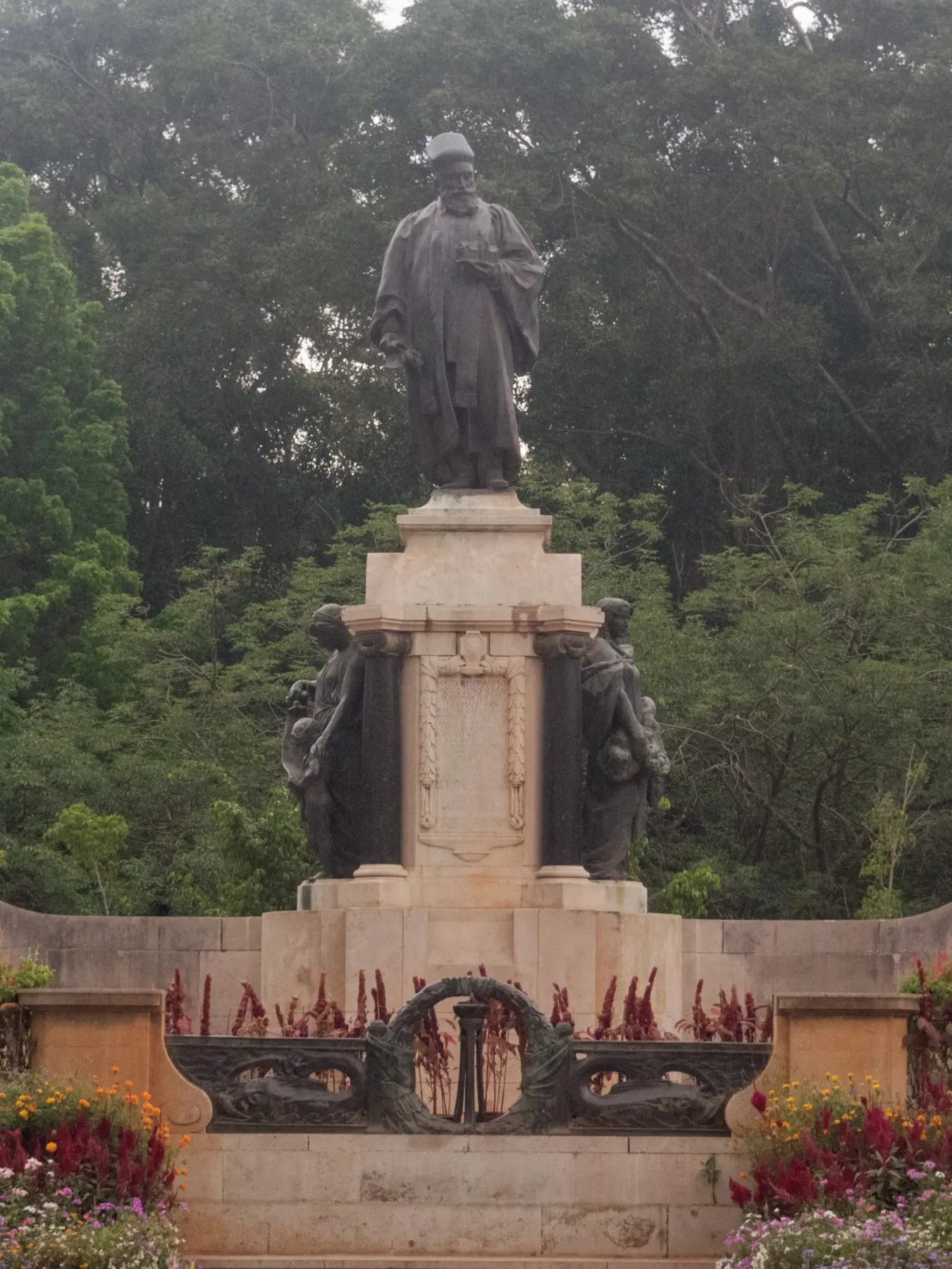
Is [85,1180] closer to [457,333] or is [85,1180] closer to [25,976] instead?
[25,976]

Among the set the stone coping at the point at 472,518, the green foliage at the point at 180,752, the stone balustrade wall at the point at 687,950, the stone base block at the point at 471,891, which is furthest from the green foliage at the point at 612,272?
the stone base block at the point at 471,891

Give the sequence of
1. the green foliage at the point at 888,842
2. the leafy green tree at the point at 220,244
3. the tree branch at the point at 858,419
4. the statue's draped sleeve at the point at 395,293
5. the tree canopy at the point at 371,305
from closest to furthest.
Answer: the statue's draped sleeve at the point at 395,293
the green foliage at the point at 888,842
the tree canopy at the point at 371,305
the tree branch at the point at 858,419
the leafy green tree at the point at 220,244

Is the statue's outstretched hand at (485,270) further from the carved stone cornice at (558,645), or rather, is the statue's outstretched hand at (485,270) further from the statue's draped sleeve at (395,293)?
the carved stone cornice at (558,645)

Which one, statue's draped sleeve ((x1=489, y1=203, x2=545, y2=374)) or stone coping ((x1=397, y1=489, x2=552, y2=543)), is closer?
stone coping ((x1=397, y1=489, x2=552, y2=543))

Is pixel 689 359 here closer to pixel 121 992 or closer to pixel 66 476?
pixel 66 476

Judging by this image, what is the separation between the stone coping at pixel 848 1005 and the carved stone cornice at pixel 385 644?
6.02 meters

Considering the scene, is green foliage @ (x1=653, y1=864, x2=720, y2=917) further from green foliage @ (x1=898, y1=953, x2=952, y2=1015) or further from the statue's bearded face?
the statue's bearded face

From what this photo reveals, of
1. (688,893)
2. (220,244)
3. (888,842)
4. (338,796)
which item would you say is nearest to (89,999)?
(338,796)

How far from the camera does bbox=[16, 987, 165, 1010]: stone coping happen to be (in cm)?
1402

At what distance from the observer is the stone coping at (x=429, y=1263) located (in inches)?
528

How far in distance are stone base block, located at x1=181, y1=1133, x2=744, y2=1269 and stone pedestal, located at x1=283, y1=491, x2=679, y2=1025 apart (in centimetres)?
491

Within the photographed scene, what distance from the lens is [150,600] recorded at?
1764 inches

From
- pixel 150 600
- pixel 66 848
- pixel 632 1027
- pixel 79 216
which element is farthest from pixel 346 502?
pixel 632 1027

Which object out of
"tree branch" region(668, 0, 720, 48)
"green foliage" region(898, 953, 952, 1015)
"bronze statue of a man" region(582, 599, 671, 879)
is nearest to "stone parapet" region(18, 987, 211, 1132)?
"green foliage" region(898, 953, 952, 1015)
